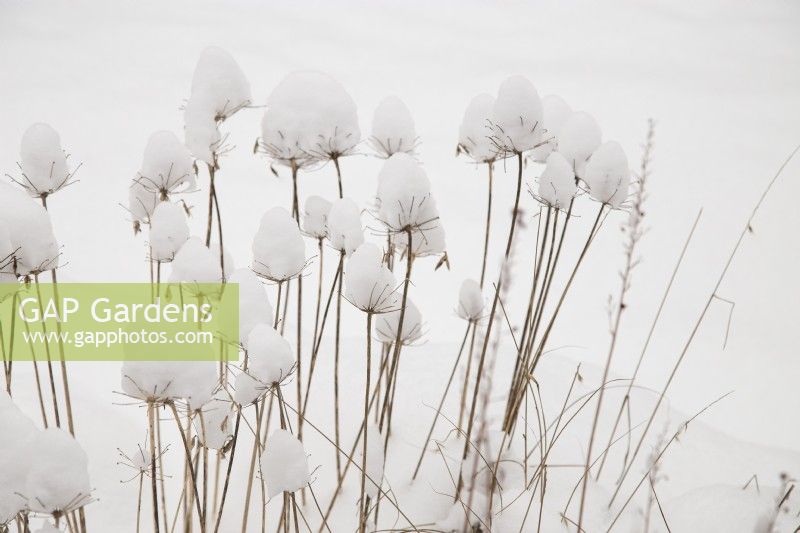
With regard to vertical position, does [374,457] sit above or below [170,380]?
below

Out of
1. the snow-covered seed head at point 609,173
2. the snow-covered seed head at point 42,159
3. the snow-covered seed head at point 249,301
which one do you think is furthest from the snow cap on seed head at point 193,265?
the snow-covered seed head at point 609,173

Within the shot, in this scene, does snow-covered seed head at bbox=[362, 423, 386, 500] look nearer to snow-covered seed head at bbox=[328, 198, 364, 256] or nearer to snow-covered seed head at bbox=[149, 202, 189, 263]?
snow-covered seed head at bbox=[328, 198, 364, 256]

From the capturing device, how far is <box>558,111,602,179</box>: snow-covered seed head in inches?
38.8

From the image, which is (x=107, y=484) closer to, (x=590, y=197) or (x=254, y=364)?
(x=254, y=364)

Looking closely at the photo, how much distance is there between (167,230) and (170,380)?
267mm

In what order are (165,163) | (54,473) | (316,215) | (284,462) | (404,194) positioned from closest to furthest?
(54,473) → (284,462) → (404,194) → (165,163) → (316,215)

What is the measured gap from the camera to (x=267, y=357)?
2.07 ft

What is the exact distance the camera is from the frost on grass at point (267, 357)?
Result: 0.63 m

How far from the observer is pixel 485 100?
998 mm

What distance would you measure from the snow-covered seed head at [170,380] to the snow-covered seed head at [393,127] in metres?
0.49

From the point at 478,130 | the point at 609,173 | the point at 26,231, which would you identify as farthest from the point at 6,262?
the point at 609,173

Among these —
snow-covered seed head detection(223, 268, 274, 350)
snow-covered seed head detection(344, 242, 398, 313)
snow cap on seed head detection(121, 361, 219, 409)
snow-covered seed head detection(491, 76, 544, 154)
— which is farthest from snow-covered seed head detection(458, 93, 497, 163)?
snow cap on seed head detection(121, 361, 219, 409)

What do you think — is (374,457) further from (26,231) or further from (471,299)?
(26,231)

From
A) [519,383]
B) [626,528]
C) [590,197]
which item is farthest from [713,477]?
[590,197]
